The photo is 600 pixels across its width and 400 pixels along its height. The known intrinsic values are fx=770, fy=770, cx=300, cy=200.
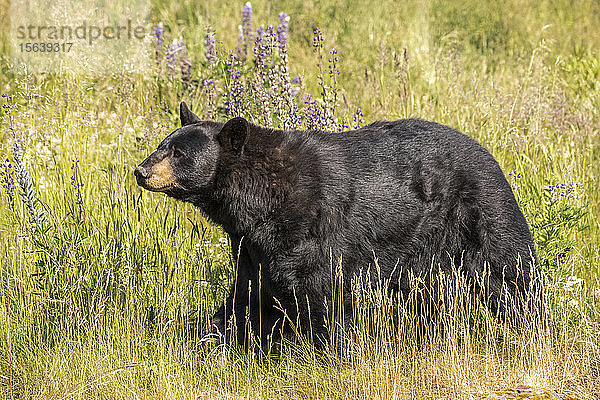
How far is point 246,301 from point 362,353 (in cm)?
66

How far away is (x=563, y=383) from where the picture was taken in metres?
3.33

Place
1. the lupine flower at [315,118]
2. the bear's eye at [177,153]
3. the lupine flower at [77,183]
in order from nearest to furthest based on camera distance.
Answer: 1. the bear's eye at [177,153]
2. the lupine flower at [77,183]
3. the lupine flower at [315,118]

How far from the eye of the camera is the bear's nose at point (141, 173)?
10.9 ft

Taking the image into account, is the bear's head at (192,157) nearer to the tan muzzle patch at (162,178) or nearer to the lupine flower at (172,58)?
the tan muzzle patch at (162,178)

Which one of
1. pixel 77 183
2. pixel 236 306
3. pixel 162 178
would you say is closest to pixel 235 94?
pixel 77 183

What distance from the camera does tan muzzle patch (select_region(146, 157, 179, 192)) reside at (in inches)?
132

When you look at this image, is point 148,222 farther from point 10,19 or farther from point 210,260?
point 10,19

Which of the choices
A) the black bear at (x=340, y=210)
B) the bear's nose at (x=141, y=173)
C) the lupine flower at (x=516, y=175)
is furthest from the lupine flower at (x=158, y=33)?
the bear's nose at (x=141, y=173)

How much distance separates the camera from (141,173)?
332 cm

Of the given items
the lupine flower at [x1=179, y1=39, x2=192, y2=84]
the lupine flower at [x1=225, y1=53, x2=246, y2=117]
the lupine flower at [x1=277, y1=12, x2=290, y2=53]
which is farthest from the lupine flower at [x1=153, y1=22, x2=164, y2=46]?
the lupine flower at [x1=225, y1=53, x2=246, y2=117]

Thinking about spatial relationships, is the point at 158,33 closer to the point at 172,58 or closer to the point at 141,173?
the point at 172,58

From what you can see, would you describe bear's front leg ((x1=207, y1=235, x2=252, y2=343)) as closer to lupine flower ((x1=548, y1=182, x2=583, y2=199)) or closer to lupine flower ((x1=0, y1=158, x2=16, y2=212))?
lupine flower ((x1=0, y1=158, x2=16, y2=212))

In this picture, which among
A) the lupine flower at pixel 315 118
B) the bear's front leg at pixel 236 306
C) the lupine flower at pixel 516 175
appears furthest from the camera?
the lupine flower at pixel 516 175

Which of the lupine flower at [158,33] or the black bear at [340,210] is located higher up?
the lupine flower at [158,33]
